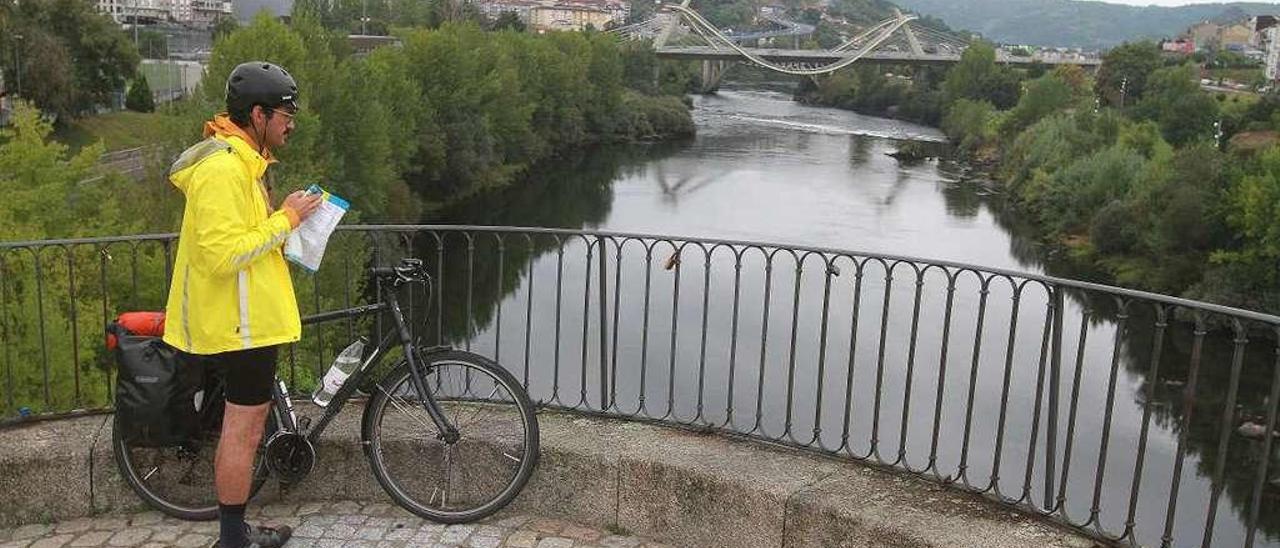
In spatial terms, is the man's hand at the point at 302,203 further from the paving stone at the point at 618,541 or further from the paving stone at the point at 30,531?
the paving stone at the point at 30,531

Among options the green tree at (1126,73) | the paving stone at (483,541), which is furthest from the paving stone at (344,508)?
the green tree at (1126,73)

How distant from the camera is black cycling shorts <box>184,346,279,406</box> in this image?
11.7ft

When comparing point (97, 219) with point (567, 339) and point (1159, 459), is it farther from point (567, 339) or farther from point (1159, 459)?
point (1159, 459)

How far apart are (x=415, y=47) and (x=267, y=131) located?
142 ft

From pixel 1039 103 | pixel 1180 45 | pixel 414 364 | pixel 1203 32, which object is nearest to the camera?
pixel 414 364

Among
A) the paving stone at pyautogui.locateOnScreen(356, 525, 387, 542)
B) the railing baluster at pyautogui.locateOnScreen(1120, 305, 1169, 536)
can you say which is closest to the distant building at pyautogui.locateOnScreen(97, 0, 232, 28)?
the paving stone at pyautogui.locateOnScreen(356, 525, 387, 542)

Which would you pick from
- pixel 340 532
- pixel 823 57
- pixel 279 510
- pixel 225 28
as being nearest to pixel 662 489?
pixel 340 532

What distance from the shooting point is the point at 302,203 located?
3.53 metres

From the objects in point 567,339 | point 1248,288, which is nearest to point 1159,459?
point 567,339

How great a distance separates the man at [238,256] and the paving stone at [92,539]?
2.56 ft

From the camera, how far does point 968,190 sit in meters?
54.5

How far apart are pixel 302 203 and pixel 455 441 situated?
42.5 inches

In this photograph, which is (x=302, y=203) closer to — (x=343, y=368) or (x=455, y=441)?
(x=343, y=368)

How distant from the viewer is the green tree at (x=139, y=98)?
5328 cm
